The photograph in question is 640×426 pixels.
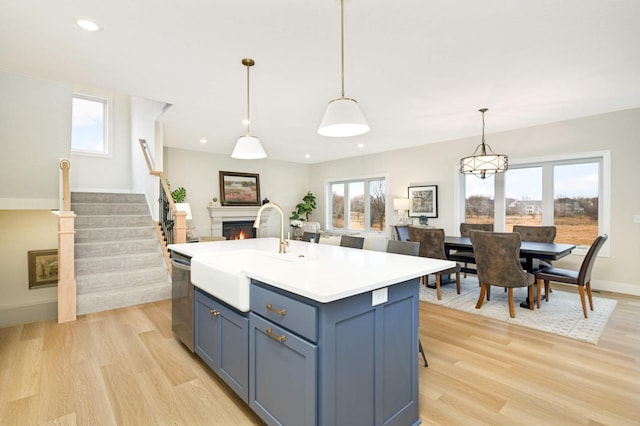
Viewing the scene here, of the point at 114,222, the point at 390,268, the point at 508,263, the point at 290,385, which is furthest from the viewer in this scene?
the point at 114,222

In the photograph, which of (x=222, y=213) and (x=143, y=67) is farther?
(x=222, y=213)

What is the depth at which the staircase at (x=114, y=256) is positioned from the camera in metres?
3.93

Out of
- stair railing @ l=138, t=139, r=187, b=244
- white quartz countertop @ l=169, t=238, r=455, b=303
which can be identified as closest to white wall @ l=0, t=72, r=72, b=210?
stair railing @ l=138, t=139, r=187, b=244

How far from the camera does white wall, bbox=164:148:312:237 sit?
22.9 feet

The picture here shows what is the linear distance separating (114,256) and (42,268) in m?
1.55

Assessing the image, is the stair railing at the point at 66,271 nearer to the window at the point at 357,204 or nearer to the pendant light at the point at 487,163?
the pendant light at the point at 487,163

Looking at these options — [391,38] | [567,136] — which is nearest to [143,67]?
[391,38]

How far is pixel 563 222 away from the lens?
194 inches

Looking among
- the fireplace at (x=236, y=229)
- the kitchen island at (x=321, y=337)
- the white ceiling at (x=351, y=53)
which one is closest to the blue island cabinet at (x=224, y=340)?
the kitchen island at (x=321, y=337)

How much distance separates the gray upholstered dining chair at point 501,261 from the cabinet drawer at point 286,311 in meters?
2.86

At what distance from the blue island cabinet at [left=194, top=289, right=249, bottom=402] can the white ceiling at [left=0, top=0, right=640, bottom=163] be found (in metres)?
2.03

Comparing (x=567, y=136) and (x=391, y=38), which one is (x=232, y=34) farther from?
(x=567, y=136)

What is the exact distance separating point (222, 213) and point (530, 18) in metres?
6.63

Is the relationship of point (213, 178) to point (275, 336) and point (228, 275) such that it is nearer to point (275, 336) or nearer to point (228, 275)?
point (228, 275)
